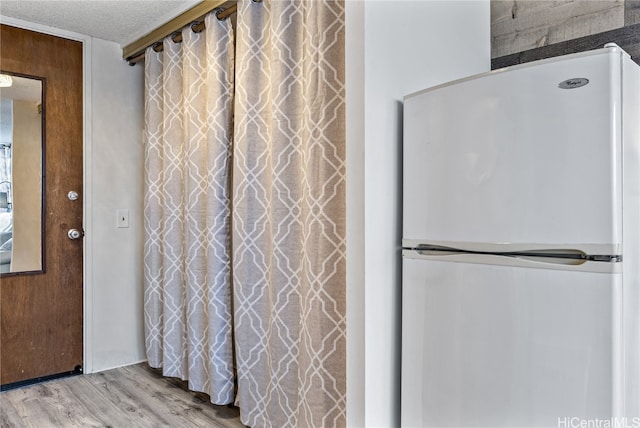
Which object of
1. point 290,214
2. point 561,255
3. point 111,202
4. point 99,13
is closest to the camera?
point 561,255

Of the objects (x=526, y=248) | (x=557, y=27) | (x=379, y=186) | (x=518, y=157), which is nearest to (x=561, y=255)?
(x=526, y=248)

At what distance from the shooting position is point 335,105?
175cm

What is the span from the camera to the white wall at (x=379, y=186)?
1.51 metres

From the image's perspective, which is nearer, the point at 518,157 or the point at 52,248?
the point at 518,157

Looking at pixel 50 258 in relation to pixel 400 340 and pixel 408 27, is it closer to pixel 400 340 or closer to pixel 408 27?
pixel 400 340

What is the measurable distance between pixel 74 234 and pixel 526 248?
2602 mm

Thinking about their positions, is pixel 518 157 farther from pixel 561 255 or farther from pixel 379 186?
pixel 379 186

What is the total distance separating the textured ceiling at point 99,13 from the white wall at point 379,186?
1.25 metres

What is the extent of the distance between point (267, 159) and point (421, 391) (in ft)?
3.83

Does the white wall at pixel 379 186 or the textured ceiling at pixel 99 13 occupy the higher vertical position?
the textured ceiling at pixel 99 13

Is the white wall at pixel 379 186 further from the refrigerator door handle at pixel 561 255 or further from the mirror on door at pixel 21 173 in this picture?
the mirror on door at pixel 21 173

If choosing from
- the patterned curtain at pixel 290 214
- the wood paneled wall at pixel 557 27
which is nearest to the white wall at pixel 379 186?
the patterned curtain at pixel 290 214

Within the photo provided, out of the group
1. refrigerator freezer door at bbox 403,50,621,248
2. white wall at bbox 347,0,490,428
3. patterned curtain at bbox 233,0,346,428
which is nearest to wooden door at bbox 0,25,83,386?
patterned curtain at bbox 233,0,346,428

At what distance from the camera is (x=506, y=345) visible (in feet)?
4.23
